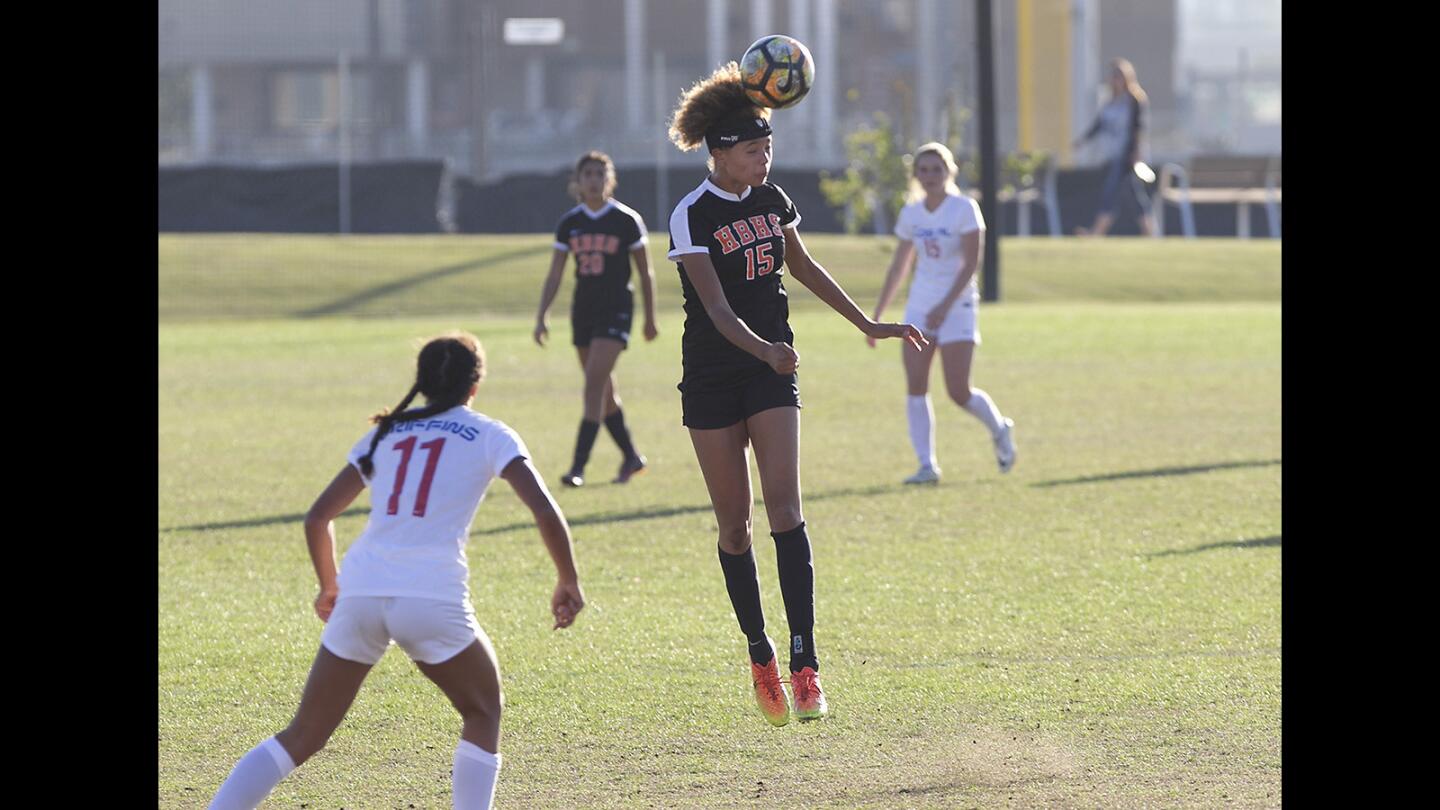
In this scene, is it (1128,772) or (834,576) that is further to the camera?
(834,576)

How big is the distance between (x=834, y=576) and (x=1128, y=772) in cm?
370

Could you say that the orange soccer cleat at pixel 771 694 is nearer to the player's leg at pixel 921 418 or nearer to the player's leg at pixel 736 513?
the player's leg at pixel 736 513

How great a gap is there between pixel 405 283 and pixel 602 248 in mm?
20605

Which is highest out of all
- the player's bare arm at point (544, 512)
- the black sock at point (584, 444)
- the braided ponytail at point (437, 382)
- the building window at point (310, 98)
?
the building window at point (310, 98)

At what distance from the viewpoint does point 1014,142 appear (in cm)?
4697

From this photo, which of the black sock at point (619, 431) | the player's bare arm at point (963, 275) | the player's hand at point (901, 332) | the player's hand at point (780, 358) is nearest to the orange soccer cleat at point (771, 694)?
the player's hand at point (780, 358)

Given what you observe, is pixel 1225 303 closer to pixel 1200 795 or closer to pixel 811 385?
pixel 811 385

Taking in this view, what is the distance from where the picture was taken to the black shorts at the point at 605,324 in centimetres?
1312

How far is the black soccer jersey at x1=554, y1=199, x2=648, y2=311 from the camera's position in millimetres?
13102

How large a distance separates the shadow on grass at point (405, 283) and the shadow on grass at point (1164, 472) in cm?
1941

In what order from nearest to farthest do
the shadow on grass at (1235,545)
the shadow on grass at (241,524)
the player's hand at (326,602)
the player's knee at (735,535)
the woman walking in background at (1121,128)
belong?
the player's hand at (326,602) < the player's knee at (735,535) < the shadow on grass at (1235,545) < the shadow on grass at (241,524) < the woman walking in background at (1121,128)
